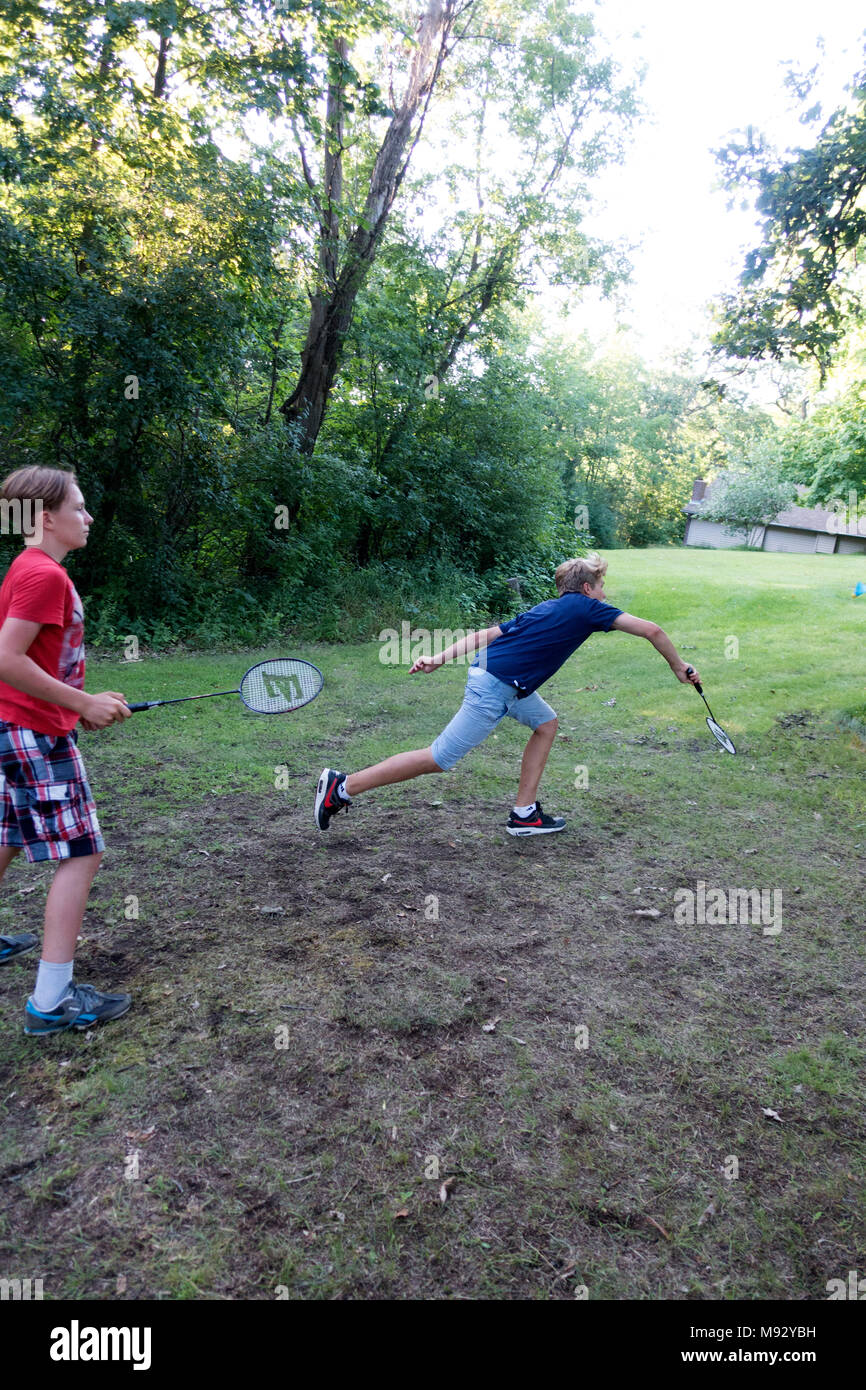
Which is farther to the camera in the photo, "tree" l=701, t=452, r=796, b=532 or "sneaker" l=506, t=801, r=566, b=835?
"tree" l=701, t=452, r=796, b=532

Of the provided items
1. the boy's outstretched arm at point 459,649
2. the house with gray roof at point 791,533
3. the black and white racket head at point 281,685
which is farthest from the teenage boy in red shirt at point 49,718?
the house with gray roof at point 791,533

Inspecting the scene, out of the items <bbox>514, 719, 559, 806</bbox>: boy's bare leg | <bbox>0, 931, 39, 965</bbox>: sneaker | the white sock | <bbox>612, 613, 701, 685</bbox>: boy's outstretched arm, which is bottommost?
<bbox>0, 931, 39, 965</bbox>: sneaker

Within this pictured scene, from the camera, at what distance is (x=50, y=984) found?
3234 millimetres

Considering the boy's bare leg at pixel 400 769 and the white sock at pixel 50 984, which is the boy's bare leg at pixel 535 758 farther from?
the white sock at pixel 50 984

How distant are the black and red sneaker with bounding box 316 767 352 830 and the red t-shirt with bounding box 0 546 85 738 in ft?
7.13

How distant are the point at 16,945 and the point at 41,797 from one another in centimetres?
127

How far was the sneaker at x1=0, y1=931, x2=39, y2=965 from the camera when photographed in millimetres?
3855

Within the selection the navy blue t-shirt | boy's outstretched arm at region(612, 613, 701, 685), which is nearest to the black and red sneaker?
the navy blue t-shirt

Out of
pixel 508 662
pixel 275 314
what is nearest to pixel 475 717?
pixel 508 662

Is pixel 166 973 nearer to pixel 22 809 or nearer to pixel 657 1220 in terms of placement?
pixel 22 809

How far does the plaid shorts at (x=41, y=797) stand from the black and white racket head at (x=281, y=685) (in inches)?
84.4

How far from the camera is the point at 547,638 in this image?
510cm

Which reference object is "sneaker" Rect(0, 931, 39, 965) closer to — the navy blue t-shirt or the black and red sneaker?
the black and red sneaker
